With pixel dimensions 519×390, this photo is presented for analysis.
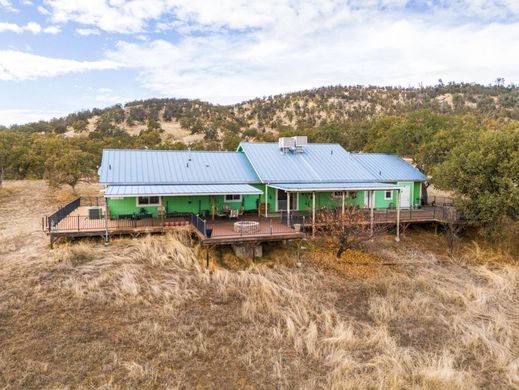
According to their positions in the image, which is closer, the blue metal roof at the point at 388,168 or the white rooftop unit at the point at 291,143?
the blue metal roof at the point at 388,168

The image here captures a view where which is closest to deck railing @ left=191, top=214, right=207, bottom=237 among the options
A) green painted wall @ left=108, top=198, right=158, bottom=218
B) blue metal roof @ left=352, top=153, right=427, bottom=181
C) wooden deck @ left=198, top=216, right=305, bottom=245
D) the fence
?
wooden deck @ left=198, top=216, right=305, bottom=245

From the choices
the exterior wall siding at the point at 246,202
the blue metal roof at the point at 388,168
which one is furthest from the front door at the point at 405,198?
the blue metal roof at the point at 388,168

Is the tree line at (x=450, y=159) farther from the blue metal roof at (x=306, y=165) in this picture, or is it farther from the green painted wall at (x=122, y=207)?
the green painted wall at (x=122, y=207)

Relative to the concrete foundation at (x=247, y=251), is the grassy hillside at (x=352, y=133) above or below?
above

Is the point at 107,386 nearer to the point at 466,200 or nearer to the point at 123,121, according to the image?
the point at 466,200

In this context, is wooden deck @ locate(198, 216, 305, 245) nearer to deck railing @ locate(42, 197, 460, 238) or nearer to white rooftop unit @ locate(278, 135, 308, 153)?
deck railing @ locate(42, 197, 460, 238)

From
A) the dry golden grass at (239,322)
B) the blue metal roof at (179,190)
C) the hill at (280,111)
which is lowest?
the dry golden grass at (239,322)

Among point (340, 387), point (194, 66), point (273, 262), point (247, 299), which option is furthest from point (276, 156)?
point (194, 66)
